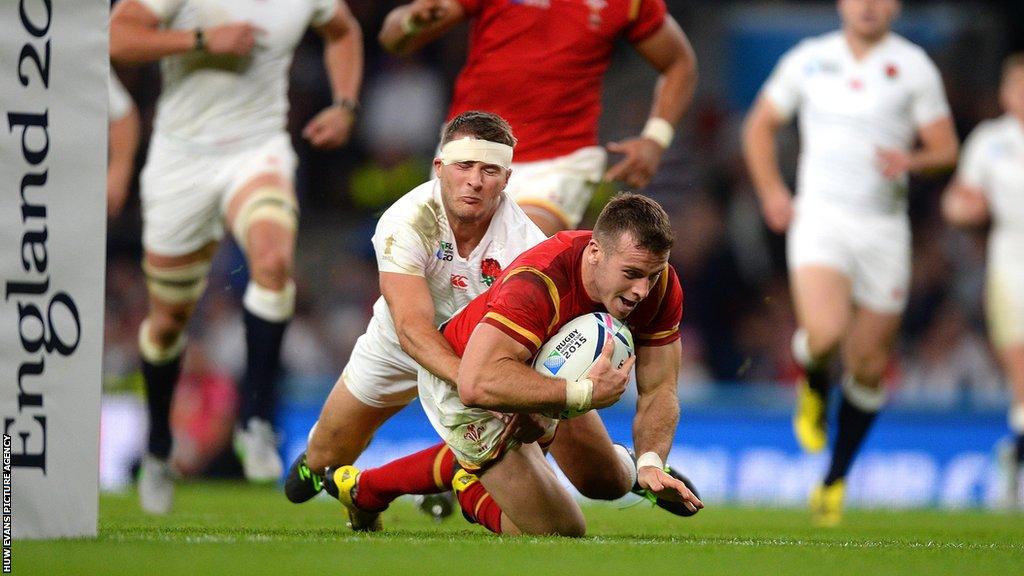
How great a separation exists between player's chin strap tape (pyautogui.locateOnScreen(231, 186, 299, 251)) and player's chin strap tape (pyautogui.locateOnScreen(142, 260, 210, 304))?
51 centimetres

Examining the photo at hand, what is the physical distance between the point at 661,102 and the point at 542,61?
29.9 inches

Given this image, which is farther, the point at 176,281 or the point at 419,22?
the point at 176,281

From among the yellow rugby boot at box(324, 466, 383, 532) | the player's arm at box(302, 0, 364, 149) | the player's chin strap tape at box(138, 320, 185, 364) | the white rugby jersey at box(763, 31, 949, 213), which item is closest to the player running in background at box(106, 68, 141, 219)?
the player's chin strap tape at box(138, 320, 185, 364)

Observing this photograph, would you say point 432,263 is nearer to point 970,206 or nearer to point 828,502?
point 828,502

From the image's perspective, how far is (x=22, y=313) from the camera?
5.12m

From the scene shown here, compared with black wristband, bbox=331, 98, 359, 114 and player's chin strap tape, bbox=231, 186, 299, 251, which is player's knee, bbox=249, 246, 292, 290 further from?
black wristband, bbox=331, 98, 359, 114

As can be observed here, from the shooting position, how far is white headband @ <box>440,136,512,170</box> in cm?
620

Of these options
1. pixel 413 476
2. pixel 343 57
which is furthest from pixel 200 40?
pixel 413 476

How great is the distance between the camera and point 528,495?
6.04 m

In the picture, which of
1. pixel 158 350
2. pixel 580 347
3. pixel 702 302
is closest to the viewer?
pixel 580 347

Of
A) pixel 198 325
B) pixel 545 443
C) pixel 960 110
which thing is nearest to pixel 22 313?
pixel 545 443

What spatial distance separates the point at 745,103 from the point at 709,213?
9.36 ft

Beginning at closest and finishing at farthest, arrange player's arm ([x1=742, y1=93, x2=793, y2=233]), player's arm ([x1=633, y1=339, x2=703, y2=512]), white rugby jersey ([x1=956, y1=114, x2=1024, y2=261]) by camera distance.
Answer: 1. player's arm ([x1=633, y1=339, x2=703, y2=512])
2. player's arm ([x1=742, y1=93, x2=793, y2=233])
3. white rugby jersey ([x1=956, y1=114, x2=1024, y2=261])

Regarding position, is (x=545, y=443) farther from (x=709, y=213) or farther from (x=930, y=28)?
(x=930, y=28)
